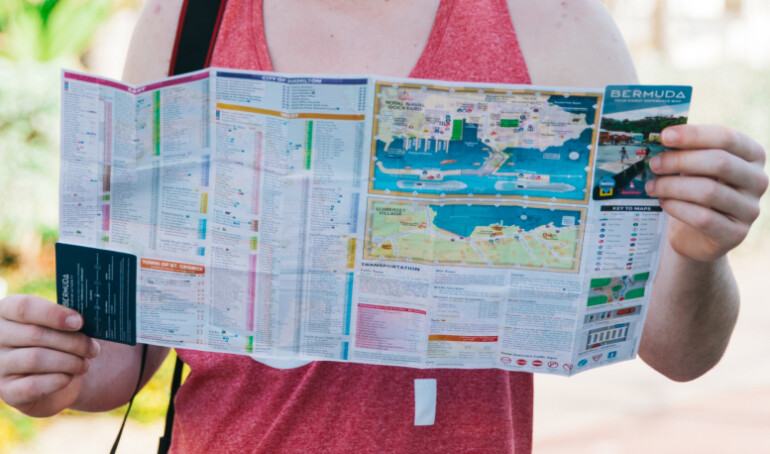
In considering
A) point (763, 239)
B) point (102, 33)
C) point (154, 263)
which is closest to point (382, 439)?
point (154, 263)

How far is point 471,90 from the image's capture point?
1133mm

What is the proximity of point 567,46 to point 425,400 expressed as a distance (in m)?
0.64

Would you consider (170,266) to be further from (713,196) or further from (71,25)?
(71,25)

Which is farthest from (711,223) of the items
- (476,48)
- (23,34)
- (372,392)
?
(23,34)

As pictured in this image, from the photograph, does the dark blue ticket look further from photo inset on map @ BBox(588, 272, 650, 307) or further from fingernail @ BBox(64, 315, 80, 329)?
photo inset on map @ BBox(588, 272, 650, 307)

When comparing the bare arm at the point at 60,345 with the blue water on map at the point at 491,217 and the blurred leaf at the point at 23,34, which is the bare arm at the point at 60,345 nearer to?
the blue water on map at the point at 491,217

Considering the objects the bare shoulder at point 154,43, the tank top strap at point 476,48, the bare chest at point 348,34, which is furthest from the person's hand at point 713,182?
the bare shoulder at point 154,43

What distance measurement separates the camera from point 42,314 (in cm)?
121

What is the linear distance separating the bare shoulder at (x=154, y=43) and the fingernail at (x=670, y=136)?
33.9 inches

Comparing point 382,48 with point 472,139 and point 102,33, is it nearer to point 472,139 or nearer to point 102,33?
point 472,139

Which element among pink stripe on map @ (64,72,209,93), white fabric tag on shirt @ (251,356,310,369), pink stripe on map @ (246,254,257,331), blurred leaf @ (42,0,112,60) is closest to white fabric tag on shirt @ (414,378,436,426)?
white fabric tag on shirt @ (251,356,310,369)

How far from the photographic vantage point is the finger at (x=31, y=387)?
122 cm

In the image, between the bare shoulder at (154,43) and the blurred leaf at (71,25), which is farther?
the blurred leaf at (71,25)

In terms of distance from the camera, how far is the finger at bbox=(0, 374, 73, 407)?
1.22 meters
